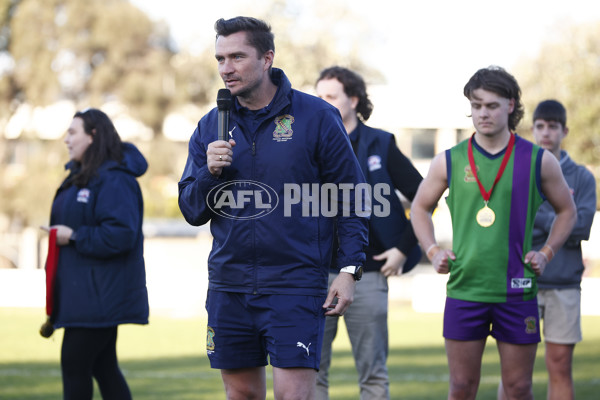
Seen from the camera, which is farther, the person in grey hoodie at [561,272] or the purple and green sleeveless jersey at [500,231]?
the person in grey hoodie at [561,272]

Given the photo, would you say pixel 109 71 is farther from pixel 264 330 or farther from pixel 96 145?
pixel 264 330

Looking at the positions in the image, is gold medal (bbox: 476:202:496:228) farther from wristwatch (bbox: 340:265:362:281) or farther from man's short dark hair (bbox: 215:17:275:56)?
man's short dark hair (bbox: 215:17:275:56)

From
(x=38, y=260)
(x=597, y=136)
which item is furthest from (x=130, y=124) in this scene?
(x=597, y=136)

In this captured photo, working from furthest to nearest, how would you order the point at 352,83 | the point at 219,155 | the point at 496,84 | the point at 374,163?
the point at 352,83
the point at 374,163
the point at 496,84
the point at 219,155

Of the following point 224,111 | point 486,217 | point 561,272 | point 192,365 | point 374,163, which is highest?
point 224,111

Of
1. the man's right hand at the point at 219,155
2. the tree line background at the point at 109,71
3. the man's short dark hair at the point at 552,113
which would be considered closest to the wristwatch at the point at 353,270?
the man's right hand at the point at 219,155

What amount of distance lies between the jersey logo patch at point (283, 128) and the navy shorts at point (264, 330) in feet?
2.56

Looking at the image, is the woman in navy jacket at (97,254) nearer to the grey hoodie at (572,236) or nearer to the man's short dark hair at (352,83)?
the man's short dark hair at (352,83)

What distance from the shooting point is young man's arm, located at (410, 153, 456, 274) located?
5.24 m

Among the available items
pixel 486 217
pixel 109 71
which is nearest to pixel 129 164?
pixel 486 217

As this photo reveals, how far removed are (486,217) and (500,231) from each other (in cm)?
11

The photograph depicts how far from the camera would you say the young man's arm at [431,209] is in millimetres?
5242

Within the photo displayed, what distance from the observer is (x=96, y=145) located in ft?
20.0

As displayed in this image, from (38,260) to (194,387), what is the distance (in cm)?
3196
